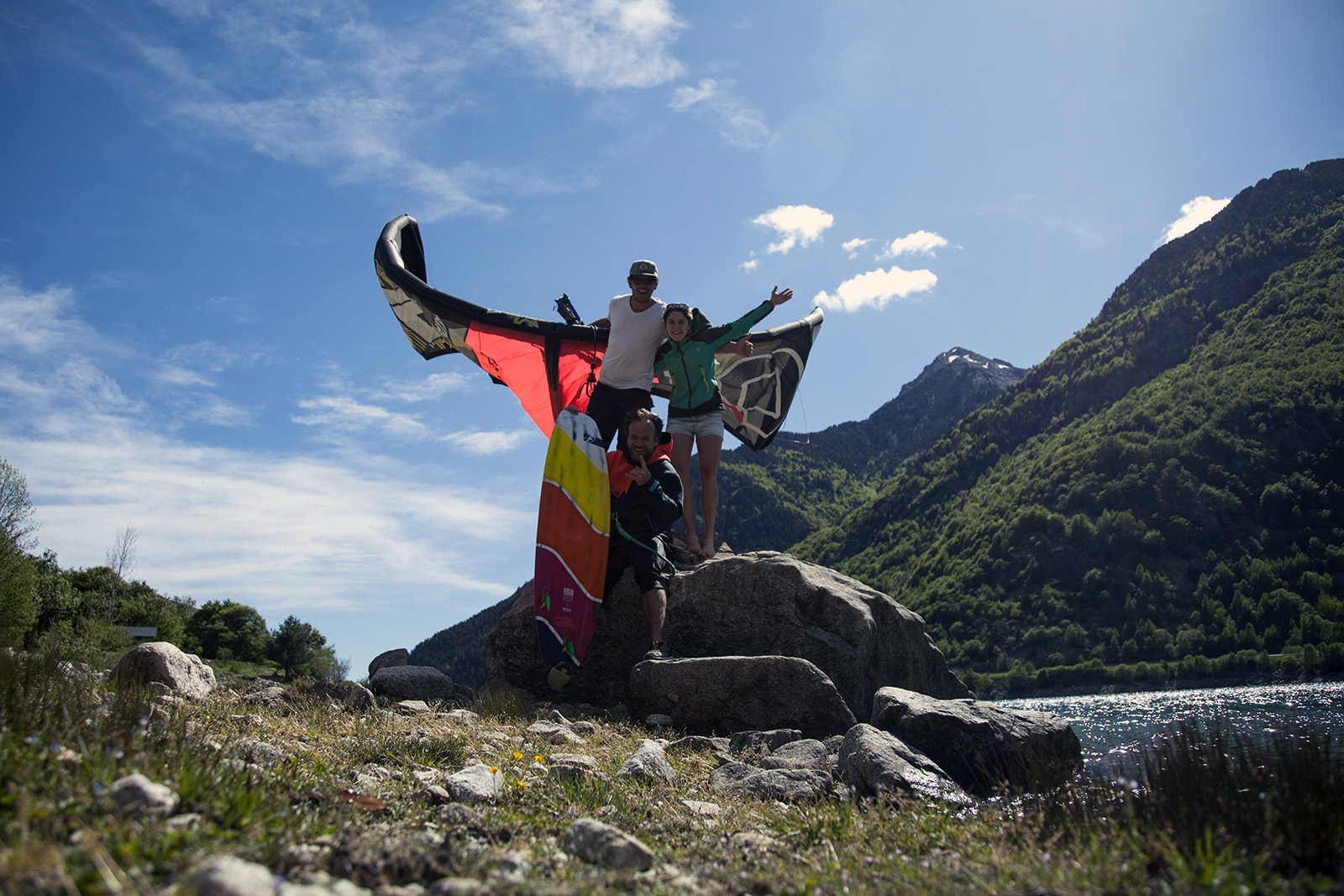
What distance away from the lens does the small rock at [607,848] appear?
2641 mm

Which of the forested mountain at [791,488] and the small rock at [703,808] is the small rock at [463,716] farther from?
the forested mountain at [791,488]

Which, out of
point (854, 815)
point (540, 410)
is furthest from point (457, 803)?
point (540, 410)

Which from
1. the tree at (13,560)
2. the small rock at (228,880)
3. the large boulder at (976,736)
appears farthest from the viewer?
the tree at (13,560)

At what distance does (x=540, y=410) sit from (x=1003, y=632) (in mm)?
85864

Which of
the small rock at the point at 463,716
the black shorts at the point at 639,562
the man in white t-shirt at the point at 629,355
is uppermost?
the man in white t-shirt at the point at 629,355

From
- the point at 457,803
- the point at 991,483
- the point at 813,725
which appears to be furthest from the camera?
the point at 991,483

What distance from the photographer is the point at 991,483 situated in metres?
124

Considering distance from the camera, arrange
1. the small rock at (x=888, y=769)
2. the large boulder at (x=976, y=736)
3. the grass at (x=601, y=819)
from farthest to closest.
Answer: the large boulder at (x=976, y=736) → the small rock at (x=888, y=769) → the grass at (x=601, y=819)

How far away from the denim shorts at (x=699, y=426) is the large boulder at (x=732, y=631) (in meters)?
1.48

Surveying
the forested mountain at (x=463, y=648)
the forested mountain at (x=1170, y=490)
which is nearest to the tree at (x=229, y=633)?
the forested mountain at (x=463, y=648)

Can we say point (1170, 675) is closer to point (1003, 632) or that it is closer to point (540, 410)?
point (1003, 632)

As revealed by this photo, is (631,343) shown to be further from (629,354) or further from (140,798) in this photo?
(140,798)

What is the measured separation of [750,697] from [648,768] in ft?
7.19

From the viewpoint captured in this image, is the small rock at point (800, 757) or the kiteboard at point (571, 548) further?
the kiteboard at point (571, 548)
